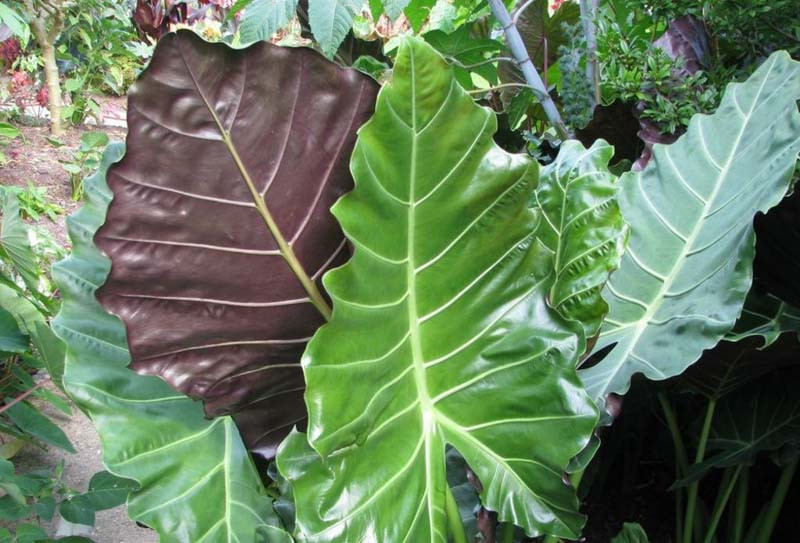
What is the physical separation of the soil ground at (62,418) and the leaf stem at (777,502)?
4.06 feet

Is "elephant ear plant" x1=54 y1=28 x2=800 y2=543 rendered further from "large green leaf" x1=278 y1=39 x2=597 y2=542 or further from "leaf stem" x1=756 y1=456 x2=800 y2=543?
"leaf stem" x1=756 y1=456 x2=800 y2=543

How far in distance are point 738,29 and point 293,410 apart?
91 cm

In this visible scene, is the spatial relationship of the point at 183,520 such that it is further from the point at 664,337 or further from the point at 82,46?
the point at 82,46

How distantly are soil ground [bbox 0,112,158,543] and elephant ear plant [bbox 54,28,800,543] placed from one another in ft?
3.23

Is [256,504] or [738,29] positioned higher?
[738,29]

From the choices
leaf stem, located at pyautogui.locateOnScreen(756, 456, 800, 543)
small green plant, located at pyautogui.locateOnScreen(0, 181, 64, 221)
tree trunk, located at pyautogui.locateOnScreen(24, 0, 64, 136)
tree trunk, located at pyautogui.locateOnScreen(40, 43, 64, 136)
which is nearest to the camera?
leaf stem, located at pyautogui.locateOnScreen(756, 456, 800, 543)

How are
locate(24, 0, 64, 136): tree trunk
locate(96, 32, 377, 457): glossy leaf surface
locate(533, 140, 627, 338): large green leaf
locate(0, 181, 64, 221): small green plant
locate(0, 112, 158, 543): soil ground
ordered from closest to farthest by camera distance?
locate(96, 32, 377, 457): glossy leaf surface → locate(533, 140, 627, 338): large green leaf → locate(0, 112, 158, 543): soil ground → locate(0, 181, 64, 221): small green plant → locate(24, 0, 64, 136): tree trunk

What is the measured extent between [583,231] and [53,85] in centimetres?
389

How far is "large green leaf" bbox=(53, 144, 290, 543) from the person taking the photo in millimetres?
692

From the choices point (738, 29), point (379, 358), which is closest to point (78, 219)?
point (379, 358)

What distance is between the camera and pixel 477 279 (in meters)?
0.62

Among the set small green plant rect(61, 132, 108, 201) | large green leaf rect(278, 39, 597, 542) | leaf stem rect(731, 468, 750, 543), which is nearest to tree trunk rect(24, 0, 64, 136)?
small green plant rect(61, 132, 108, 201)

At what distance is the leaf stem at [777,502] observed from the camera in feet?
3.03

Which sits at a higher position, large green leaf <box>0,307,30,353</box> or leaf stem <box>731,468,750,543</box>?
large green leaf <box>0,307,30,353</box>
